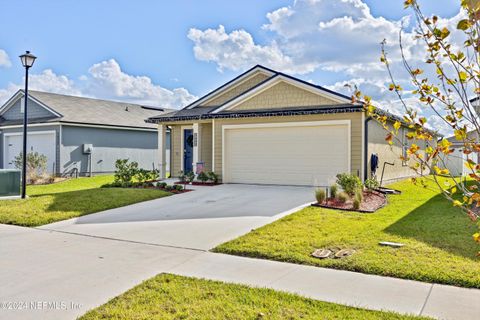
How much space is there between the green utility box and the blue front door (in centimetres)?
721

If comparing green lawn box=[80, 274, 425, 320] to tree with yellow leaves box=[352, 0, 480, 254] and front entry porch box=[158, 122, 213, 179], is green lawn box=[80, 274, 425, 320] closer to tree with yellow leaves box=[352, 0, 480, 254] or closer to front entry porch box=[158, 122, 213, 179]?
tree with yellow leaves box=[352, 0, 480, 254]

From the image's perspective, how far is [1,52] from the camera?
17469 mm

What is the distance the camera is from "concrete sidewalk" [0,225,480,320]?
402 cm

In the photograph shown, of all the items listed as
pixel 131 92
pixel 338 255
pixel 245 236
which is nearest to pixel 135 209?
pixel 245 236

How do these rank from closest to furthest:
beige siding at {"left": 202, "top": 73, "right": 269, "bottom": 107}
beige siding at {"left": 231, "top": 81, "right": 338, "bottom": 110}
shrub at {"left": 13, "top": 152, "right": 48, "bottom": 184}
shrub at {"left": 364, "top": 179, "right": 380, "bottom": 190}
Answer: shrub at {"left": 364, "top": 179, "right": 380, "bottom": 190}
beige siding at {"left": 231, "top": 81, "right": 338, "bottom": 110}
beige siding at {"left": 202, "top": 73, "right": 269, "bottom": 107}
shrub at {"left": 13, "top": 152, "right": 48, "bottom": 184}

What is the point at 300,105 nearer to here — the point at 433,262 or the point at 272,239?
the point at 272,239

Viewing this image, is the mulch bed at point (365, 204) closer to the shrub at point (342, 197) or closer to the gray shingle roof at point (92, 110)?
the shrub at point (342, 197)

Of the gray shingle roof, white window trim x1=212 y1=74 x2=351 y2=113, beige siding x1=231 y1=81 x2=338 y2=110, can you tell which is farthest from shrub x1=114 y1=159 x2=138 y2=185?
the gray shingle roof

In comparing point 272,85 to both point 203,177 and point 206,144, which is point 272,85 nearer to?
point 206,144

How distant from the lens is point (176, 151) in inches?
706

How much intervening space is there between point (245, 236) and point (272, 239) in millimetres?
526

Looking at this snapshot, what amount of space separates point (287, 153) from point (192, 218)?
244 inches

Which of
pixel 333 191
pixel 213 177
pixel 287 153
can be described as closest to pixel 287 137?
pixel 287 153

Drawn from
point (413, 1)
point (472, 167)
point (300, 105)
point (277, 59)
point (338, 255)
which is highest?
point (277, 59)
